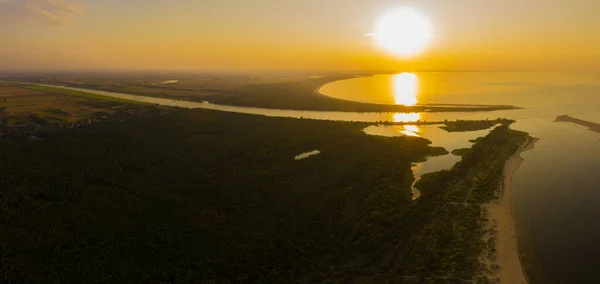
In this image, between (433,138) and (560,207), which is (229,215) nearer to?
(560,207)

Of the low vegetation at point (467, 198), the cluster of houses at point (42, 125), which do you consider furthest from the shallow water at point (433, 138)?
the cluster of houses at point (42, 125)

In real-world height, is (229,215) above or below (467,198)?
below

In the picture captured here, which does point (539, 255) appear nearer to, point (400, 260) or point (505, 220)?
point (505, 220)

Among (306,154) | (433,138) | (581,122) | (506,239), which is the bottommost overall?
(506,239)

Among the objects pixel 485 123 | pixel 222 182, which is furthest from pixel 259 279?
pixel 485 123

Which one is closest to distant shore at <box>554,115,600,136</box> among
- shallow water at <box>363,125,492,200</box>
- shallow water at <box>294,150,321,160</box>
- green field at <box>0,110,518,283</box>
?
shallow water at <box>363,125,492,200</box>

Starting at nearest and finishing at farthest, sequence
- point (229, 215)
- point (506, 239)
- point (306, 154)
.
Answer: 1. point (506, 239)
2. point (229, 215)
3. point (306, 154)

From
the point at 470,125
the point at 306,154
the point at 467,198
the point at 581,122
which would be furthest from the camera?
the point at 581,122

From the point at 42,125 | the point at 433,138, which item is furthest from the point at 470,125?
the point at 42,125

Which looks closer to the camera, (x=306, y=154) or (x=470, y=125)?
(x=306, y=154)
